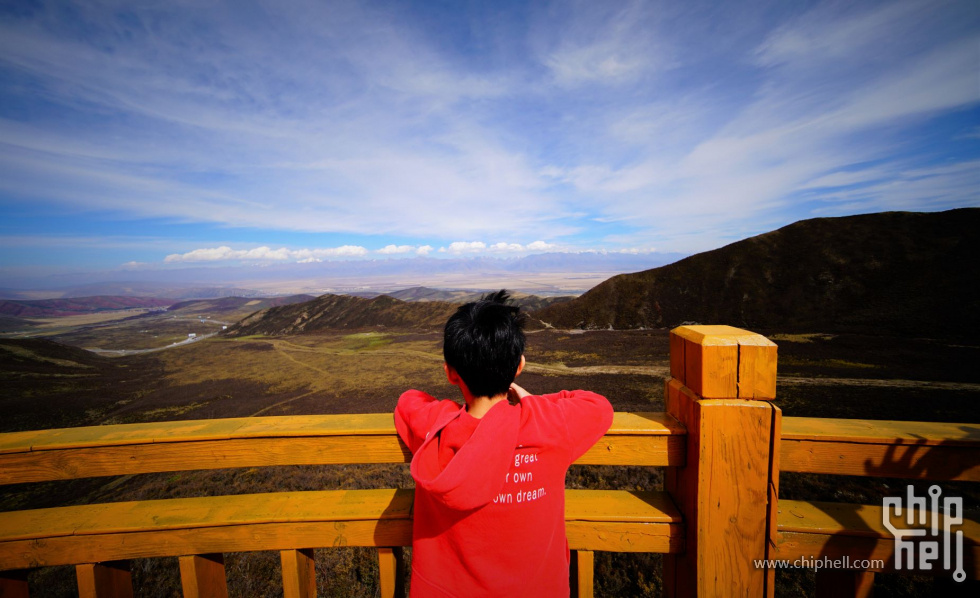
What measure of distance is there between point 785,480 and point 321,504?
347 inches

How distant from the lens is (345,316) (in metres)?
48.1

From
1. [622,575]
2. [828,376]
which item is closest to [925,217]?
[828,376]

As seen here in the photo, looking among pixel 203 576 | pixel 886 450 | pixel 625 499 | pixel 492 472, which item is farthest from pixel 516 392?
pixel 203 576

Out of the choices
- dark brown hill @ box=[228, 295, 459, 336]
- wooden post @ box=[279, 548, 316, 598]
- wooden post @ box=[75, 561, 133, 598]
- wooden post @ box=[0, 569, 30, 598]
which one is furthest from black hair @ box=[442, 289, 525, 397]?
dark brown hill @ box=[228, 295, 459, 336]

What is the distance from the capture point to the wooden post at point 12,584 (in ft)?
5.67

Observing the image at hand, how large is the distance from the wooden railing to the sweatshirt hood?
378 millimetres

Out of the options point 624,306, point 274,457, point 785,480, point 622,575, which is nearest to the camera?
point 274,457

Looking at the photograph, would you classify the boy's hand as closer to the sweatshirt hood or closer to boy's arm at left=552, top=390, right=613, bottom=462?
boy's arm at left=552, top=390, right=613, bottom=462

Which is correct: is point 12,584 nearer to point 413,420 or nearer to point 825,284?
point 413,420

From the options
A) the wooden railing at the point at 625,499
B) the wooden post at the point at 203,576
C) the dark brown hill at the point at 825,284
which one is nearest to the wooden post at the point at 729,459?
the wooden railing at the point at 625,499

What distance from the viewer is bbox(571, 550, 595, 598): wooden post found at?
5.74 ft

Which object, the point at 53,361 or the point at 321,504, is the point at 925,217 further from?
the point at 53,361

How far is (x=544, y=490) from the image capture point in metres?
1.48

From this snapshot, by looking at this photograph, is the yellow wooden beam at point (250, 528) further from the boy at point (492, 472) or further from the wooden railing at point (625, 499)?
the boy at point (492, 472)
